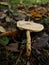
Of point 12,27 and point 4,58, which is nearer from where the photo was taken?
point 4,58

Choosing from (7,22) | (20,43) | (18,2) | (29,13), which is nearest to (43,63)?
(20,43)

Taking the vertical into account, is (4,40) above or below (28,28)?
below

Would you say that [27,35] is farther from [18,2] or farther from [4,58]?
[18,2]

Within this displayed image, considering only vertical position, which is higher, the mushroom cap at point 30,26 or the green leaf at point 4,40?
the mushroom cap at point 30,26

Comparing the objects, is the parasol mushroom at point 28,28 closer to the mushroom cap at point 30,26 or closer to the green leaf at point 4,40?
the mushroom cap at point 30,26

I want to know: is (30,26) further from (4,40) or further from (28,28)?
(4,40)

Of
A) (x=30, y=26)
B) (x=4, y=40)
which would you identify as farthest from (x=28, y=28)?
(x=4, y=40)

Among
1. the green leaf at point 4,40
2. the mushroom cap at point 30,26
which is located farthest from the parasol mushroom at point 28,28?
the green leaf at point 4,40

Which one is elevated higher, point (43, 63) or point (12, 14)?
point (12, 14)

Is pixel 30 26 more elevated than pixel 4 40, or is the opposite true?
pixel 30 26

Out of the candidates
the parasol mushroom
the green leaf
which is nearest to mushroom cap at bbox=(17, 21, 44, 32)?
the parasol mushroom

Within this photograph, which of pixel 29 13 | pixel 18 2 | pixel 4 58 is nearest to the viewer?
pixel 4 58
